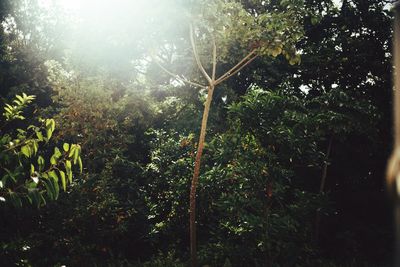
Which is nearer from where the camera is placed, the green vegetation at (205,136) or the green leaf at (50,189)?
the green leaf at (50,189)

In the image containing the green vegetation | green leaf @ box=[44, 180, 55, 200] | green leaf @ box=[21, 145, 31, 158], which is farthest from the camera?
the green vegetation

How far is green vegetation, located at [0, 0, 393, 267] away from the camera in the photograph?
299 inches

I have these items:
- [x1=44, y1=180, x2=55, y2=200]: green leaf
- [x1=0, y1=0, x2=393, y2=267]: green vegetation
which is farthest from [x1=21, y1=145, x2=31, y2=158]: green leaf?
[x1=44, y1=180, x2=55, y2=200]: green leaf

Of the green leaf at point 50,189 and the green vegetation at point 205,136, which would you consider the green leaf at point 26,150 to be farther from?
the green leaf at point 50,189

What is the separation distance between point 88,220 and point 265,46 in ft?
21.8

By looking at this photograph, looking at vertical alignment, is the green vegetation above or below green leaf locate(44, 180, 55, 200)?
above

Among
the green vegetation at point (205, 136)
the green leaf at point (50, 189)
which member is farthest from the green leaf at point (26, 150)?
the green leaf at point (50, 189)

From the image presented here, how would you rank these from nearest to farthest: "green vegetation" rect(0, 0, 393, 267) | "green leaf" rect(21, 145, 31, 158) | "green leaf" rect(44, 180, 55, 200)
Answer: "green leaf" rect(44, 180, 55, 200) → "green leaf" rect(21, 145, 31, 158) → "green vegetation" rect(0, 0, 393, 267)

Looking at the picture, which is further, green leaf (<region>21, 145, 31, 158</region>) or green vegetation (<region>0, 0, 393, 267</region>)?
green vegetation (<region>0, 0, 393, 267</region>)

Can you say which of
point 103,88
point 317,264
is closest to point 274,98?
point 317,264

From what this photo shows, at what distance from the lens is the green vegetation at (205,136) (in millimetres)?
7582

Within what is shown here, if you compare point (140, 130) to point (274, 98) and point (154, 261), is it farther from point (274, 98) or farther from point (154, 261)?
point (274, 98)

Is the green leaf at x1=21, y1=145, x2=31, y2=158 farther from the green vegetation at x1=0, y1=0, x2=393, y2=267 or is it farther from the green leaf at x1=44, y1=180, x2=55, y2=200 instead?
the green leaf at x1=44, y1=180, x2=55, y2=200

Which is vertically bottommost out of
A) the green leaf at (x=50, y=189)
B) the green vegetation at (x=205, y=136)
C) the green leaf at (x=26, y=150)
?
the green leaf at (x=50, y=189)
